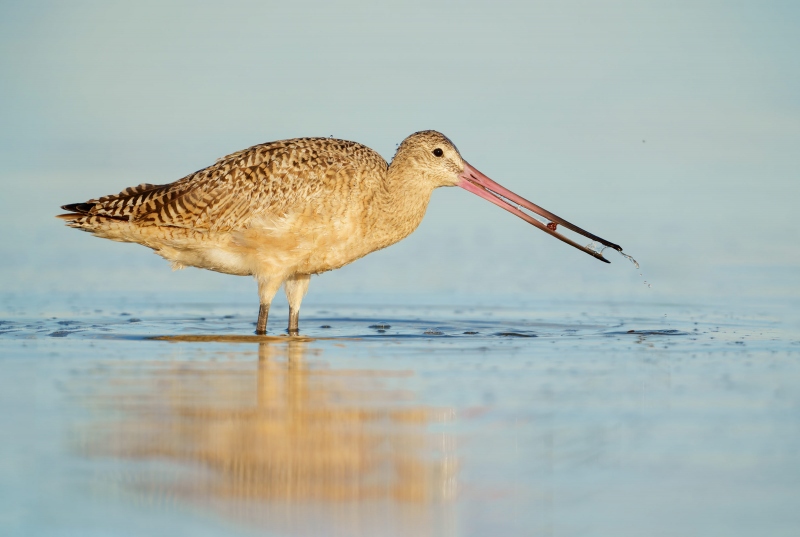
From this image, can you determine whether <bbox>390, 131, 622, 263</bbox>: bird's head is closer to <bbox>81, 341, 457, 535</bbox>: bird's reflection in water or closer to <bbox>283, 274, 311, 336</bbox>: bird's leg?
<bbox>283, 274, 311, 336</bbox>: bird's leg

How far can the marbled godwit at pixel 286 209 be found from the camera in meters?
9.88

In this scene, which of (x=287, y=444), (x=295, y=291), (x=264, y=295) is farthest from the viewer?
(x=295, y=291)

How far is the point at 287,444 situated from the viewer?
572 centimetres

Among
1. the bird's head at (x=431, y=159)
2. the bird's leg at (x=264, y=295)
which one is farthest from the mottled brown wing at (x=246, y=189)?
the bird's leg at (x=264, y=295)

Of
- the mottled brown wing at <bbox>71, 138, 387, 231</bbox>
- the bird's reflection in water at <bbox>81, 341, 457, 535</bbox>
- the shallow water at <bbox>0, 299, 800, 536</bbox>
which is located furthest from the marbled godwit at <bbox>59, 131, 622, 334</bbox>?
the bird's reflection in water at <bbox>81, 341, 457, 535</bbox>

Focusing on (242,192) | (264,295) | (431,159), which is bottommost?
(264,295)

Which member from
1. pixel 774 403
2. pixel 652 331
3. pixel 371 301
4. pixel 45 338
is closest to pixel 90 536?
pixel 774 403

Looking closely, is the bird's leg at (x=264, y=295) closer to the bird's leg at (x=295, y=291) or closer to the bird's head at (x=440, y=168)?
the bird's leg at (x=295, y=291)

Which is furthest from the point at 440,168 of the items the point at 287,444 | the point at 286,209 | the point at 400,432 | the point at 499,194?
the point at 287,444

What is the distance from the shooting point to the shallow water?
4.63 metres

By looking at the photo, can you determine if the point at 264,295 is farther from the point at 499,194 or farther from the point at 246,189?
the point at 499,194

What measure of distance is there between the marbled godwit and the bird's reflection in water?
7.30 ft

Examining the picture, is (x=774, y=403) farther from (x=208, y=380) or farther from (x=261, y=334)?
(x=261, y=334)

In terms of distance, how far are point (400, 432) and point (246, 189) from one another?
14.7 ft
